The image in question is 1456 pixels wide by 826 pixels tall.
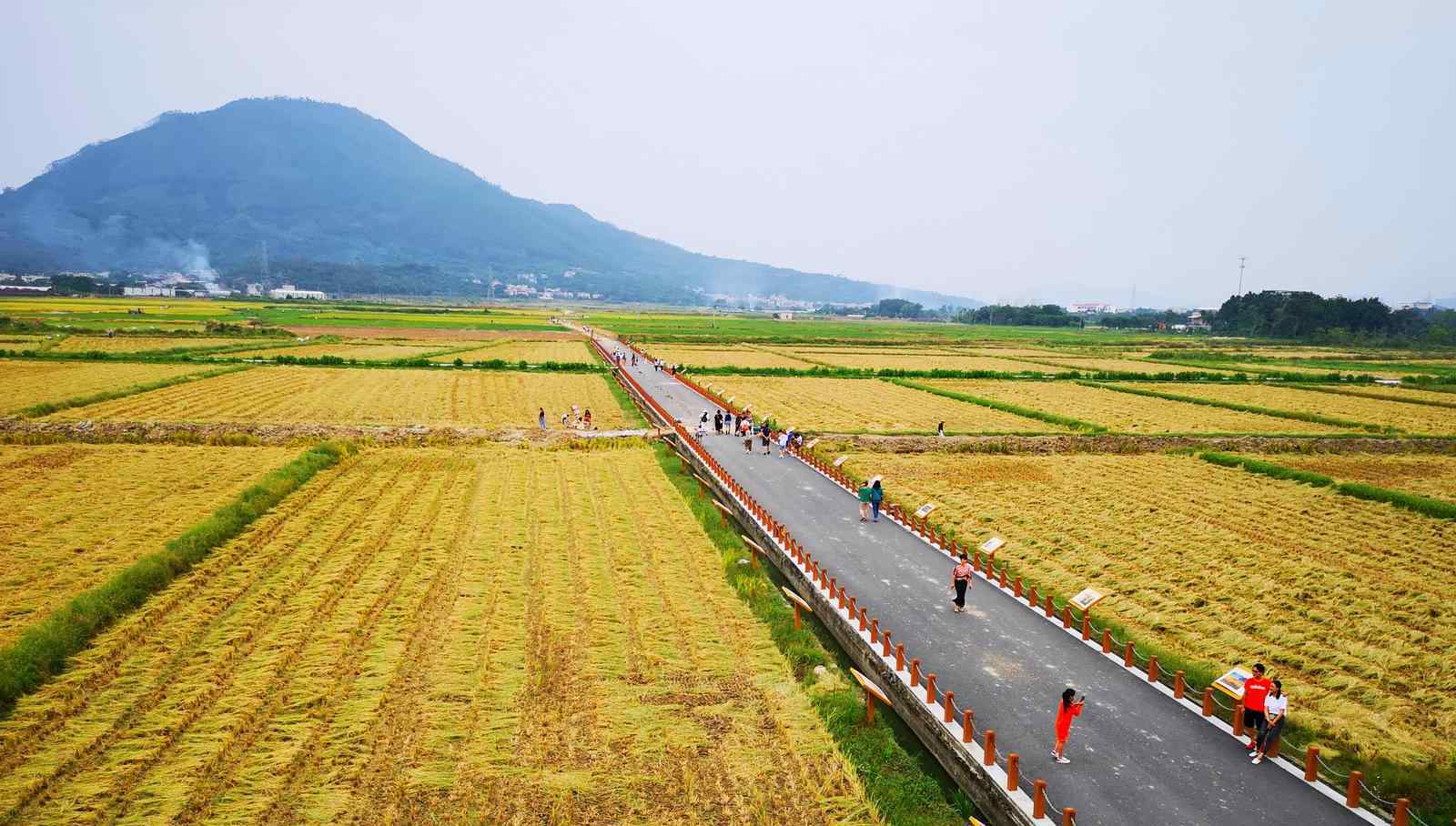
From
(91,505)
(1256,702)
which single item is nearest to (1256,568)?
(1256,702)

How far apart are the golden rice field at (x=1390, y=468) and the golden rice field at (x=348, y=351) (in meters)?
54.2

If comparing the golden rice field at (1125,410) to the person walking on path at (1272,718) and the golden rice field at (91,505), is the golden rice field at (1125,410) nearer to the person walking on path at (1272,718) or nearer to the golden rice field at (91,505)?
the person walking on path at (1272,718)

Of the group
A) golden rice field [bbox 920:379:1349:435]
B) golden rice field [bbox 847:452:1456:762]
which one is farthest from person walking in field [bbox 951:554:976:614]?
golden rice field [bbox 920:379:1349:435]

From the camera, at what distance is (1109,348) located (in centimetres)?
9369

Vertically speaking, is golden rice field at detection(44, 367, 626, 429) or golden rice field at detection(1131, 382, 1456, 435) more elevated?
golden rice field at detection(1131, 382, 1456, 435)

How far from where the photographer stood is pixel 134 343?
6275 cm

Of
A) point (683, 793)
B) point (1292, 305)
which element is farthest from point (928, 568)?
point (1292, 305)

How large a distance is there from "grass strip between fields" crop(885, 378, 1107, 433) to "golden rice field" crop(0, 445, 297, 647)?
31752 mm

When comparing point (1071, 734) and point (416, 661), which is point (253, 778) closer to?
point (416, 661)

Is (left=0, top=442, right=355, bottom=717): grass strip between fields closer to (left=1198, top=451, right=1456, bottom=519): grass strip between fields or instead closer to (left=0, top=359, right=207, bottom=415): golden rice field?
(left=0, top=359, right=207, bottom=415): golden rice field

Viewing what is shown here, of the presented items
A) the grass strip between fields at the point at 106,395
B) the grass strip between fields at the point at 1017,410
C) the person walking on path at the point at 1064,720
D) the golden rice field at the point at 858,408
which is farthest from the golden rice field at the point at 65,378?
the grass strip between fields at the point at 1017,410

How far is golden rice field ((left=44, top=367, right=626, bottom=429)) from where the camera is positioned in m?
33.9

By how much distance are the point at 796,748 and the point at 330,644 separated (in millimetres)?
7787

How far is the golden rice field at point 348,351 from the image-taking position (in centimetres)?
5994
